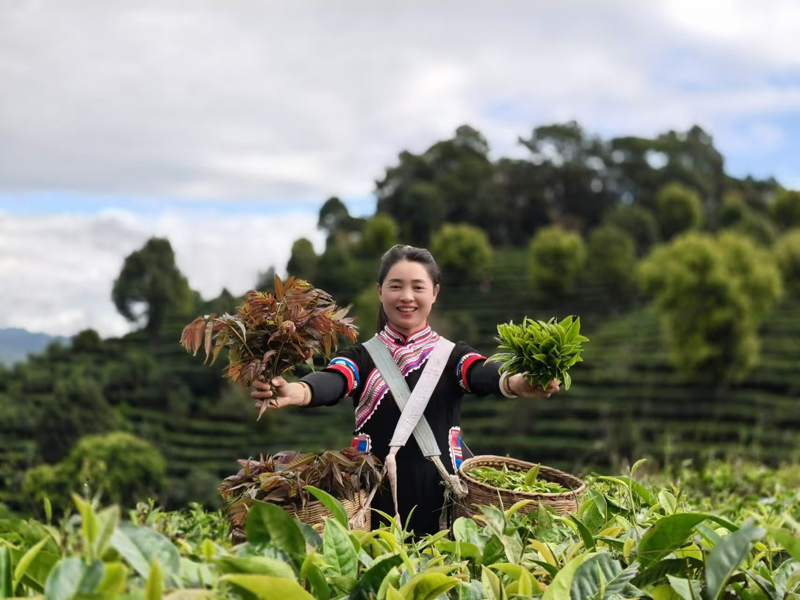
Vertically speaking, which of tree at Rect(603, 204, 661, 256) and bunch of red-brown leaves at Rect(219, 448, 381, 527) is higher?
tree at Rect(603, 204, 661, 256)

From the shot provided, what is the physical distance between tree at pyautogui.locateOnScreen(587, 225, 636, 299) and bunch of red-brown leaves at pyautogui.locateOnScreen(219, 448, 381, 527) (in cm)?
3041

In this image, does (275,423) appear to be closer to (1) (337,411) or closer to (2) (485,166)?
(1) (337,411)

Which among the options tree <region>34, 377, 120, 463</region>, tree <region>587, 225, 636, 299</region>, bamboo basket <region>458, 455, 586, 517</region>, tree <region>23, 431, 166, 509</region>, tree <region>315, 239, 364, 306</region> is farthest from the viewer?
tree <region>315, 239, 364, 306</region>

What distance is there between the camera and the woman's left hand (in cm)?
217

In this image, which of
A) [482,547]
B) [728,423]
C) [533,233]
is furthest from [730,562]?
[533,233]

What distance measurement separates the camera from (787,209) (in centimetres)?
4319

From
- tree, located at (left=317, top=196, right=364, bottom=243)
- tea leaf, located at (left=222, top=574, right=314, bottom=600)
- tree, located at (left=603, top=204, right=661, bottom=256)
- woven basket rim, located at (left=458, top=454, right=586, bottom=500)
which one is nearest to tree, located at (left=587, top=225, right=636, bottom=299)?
tree, located at (left=603, top=204, right=661, bottom=256)

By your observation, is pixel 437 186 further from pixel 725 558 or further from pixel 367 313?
pixel 725 558

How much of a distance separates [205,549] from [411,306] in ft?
5.43

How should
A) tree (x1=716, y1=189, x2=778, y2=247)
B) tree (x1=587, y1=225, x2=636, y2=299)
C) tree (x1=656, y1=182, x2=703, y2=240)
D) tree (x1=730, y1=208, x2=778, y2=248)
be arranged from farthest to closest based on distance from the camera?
tree (x1=656, y1=182, x2=703, y2=240)
tree (x1=716, y1=189, x2=778, y2=247)
tree (x1=730, y1=208, x2=778, y2=248)
tree (x1=587, y1=225, x2=636, y2=299)

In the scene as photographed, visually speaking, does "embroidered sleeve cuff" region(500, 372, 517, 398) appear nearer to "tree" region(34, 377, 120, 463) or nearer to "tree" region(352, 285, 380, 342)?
"tree" region(352, 285, 380, 342)

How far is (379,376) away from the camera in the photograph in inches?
99.9

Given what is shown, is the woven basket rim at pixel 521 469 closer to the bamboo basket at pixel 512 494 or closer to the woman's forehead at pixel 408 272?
the bamboo basket at pixel 512 494

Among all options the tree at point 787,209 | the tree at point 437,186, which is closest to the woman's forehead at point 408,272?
the tree at point 437,186
